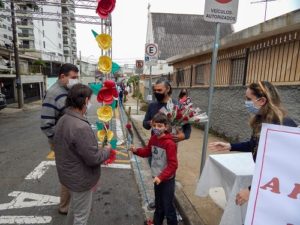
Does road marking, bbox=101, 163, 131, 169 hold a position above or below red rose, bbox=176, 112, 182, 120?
below

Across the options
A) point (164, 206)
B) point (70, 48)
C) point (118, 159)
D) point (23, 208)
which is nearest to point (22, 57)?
point (118, 159)

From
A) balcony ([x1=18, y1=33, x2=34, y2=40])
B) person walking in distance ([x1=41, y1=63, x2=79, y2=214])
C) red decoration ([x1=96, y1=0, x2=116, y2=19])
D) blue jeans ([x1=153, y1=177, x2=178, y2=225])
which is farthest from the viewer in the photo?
balcony ([x1=18, y1=33, x2=34, y2=40])

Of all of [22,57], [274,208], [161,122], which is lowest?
[274,208]

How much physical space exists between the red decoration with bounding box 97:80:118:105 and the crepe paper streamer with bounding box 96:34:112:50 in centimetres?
50

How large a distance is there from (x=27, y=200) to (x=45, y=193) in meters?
0.30

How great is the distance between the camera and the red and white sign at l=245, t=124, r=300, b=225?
4.66 ft

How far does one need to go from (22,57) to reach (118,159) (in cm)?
2330

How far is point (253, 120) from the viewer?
6.82ft

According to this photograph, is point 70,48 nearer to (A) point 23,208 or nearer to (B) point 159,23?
(B) point 159,23

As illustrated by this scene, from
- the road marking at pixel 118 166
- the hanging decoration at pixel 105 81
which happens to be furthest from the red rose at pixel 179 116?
the road marking at pixel 118 166

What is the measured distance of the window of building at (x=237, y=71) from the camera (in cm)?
677

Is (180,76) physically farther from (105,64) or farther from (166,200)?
(166,200)

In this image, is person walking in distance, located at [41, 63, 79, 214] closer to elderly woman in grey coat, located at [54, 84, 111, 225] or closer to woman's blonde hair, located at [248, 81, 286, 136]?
elderly woman in grey coat, located at [54, 84, 111, 225]

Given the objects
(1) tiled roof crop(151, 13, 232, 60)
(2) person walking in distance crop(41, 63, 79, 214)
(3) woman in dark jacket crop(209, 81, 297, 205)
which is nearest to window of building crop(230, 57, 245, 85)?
(3) woman in dark jacket crop(209, 81, 297, 205)
